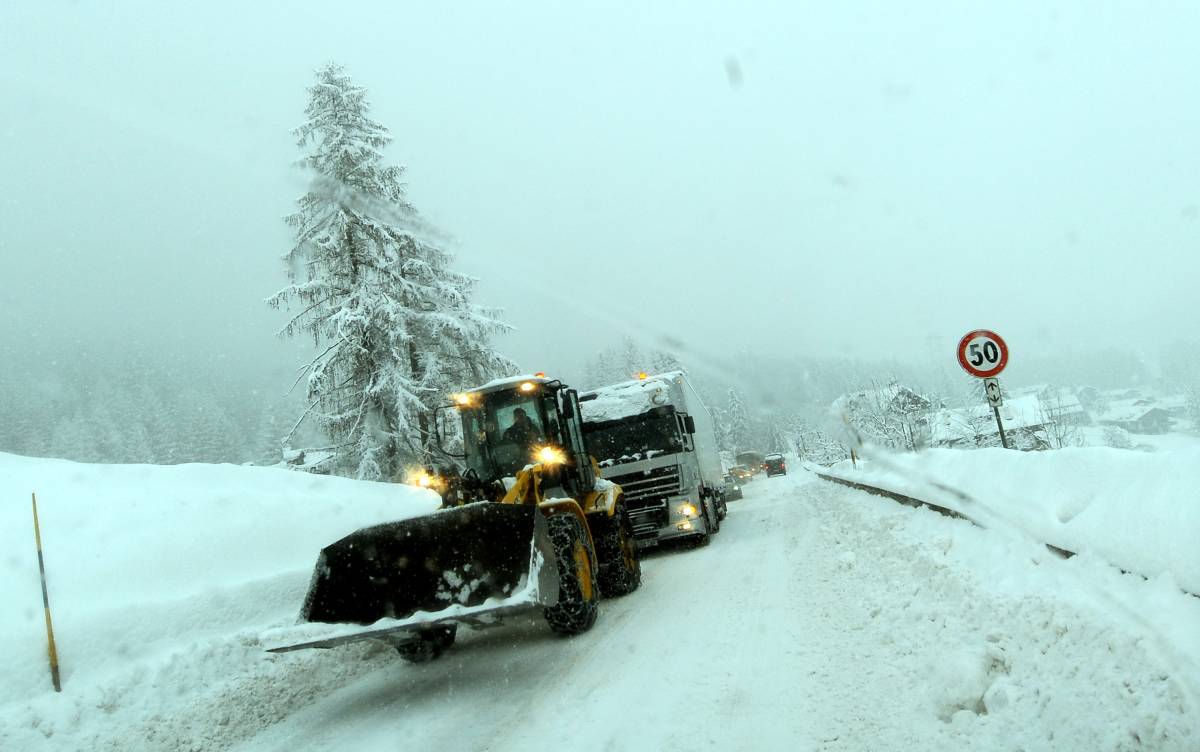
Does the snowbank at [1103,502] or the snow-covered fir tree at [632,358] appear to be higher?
the snow-covered fir tree at [632,358]

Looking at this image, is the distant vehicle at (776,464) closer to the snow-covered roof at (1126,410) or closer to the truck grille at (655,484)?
the truck grille at (655,484)

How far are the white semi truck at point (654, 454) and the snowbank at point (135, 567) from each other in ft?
15.1

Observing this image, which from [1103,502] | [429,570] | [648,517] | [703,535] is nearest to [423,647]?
[429,570]

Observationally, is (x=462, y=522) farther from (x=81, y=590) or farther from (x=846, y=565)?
(x=846, y=565)

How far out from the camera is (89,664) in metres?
6.05

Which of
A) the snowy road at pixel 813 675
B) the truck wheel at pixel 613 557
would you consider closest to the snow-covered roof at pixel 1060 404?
the snowy road at pixel 813 675

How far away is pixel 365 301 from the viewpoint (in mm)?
19297

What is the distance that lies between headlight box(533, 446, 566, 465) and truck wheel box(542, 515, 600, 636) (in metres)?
1.52

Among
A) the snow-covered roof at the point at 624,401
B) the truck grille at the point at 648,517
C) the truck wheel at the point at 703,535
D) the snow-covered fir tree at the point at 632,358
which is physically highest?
the snow-covered fir tree at the point at 632,358

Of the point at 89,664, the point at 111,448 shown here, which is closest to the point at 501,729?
the point at 89,664

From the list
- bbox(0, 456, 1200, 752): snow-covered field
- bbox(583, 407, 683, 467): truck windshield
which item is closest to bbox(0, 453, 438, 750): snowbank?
bbox(0, 456, 1200, 752): snow-covered field

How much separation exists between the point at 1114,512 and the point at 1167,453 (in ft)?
1.69

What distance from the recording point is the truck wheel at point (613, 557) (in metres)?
9.25

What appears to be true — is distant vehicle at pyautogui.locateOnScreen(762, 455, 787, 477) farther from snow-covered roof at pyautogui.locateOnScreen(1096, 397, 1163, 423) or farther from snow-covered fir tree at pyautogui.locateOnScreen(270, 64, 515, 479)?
snow-covered roof at pyautogui.locateOnScreen(1096, 397, 1163, 423)
